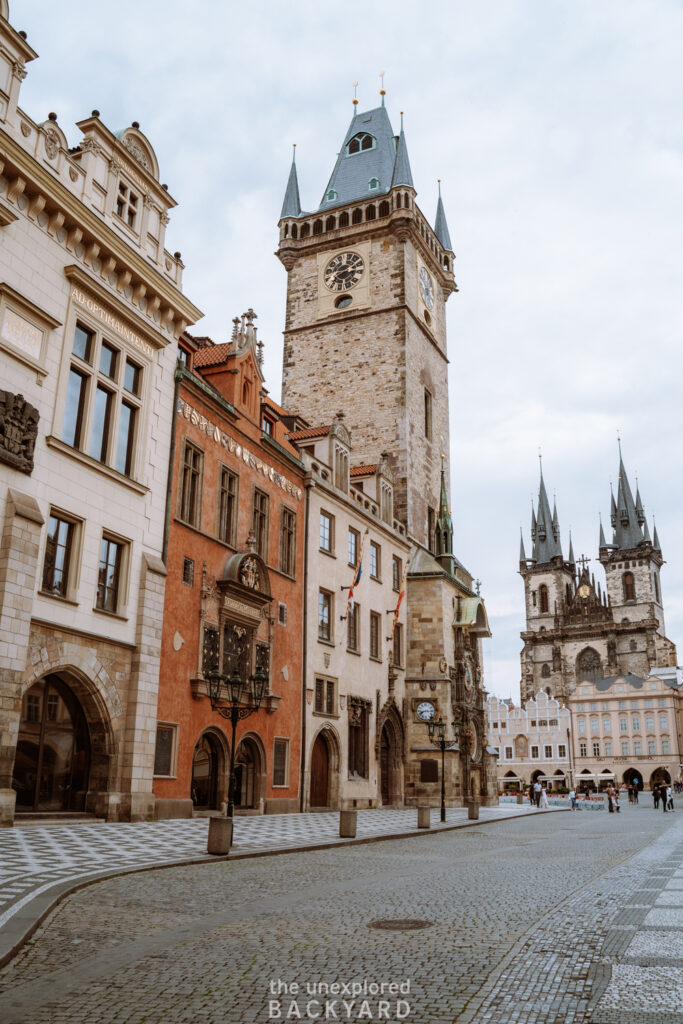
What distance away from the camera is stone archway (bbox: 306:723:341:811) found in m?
32.5

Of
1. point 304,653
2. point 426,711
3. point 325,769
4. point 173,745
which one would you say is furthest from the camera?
point 426,711

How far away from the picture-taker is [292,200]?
53.8 m

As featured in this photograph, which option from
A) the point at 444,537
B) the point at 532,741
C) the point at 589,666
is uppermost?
the point at 589,666

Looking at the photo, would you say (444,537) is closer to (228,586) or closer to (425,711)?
(425,711)

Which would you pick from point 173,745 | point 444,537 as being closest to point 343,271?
point 444,537

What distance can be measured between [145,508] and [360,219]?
3314 cm

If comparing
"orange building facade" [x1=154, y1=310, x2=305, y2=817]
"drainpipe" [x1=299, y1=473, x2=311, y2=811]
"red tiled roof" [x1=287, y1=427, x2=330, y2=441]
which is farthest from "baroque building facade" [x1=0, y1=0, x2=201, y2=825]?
"red tiled roof" [x1=287, y1=427, x2=330, y2=441]

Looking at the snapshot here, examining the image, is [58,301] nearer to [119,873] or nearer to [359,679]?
[119,873]

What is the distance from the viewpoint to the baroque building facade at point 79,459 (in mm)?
18422

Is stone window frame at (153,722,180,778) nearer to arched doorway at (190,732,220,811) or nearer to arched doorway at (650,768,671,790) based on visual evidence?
arched doorway at (190,732,220,811)

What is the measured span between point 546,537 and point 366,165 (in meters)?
106

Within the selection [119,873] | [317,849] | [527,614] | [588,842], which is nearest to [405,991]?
[119,873]

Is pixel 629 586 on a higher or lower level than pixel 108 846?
higher

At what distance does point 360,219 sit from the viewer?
50.8m
